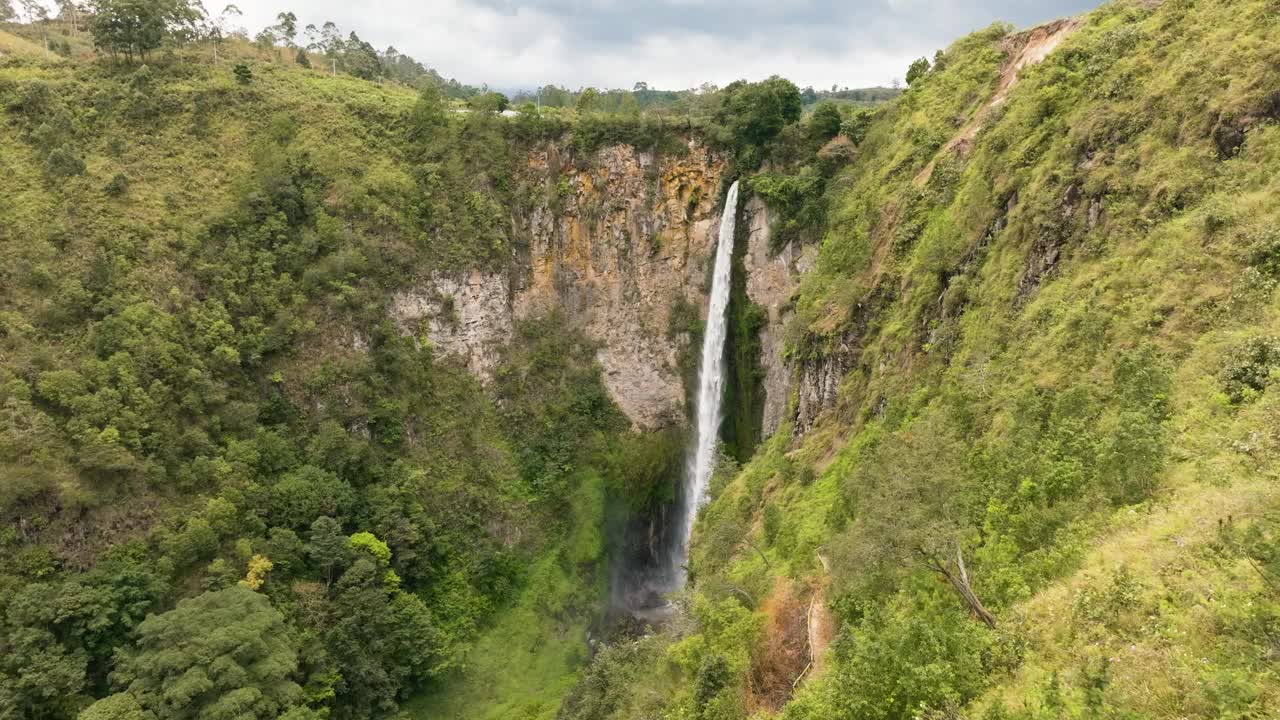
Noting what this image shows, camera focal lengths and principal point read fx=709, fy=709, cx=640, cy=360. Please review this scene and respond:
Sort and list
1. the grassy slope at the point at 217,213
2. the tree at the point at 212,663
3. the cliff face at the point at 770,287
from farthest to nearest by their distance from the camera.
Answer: the cliff face at the point at 770,287, the grassy slope at the point at 217,213, the tree at the point at 212,663

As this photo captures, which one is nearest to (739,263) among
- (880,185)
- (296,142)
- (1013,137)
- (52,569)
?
(880,185)

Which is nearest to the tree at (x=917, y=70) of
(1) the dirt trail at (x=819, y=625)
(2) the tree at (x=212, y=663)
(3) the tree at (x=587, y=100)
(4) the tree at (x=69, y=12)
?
(3) the tree at (x=587, y=100)

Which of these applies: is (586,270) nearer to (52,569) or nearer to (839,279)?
(839,279)

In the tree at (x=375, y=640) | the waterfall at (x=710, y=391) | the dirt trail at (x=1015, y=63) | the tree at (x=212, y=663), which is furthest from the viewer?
the waterfall at (x=710, y=391)

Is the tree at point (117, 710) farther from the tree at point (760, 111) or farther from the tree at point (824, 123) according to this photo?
the tree at point (824, 123)

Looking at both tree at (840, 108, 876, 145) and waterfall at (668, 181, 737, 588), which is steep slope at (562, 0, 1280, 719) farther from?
waterfall at (668, 181, 737, 588)

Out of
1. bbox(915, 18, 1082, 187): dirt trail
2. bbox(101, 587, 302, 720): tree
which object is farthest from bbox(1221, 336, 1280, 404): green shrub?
bbox(101, 587, 302, 720): tree
